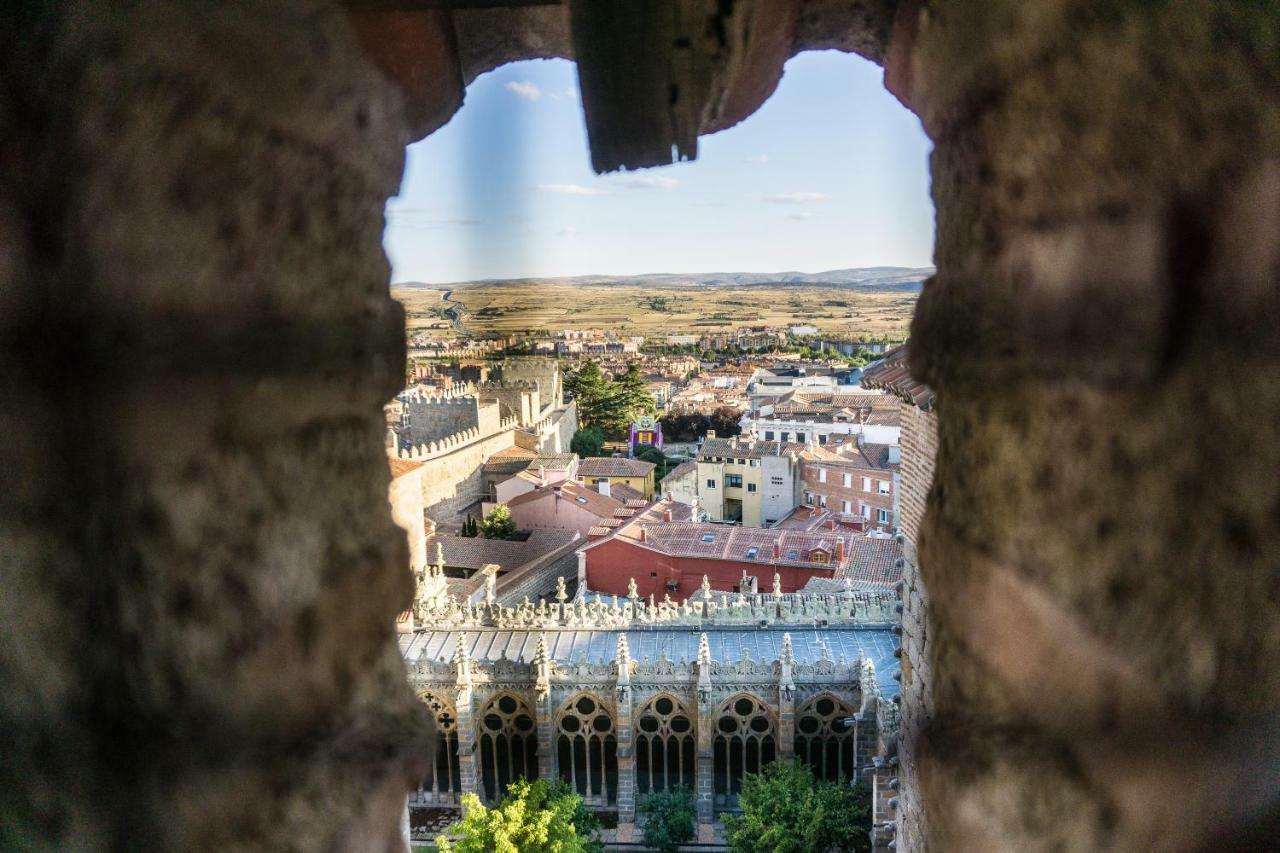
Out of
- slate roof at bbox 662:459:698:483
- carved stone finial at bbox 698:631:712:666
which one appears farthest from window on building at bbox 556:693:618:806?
slate roof at bbox 662:459:698:483

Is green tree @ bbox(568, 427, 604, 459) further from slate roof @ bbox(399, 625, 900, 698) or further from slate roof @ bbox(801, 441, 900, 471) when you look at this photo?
slate roof @ bbox(399, 625, 900, 698)

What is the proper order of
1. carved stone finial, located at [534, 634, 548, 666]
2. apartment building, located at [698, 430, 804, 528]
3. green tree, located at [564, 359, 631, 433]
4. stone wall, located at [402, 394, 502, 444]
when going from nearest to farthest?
carved stone finial, located at [534, 634, 548, 666] → apartment building, located at [698, 430, 804, 528] → stone wall, located at [402, 394, 502, 444] → green tree, located at [564, 359, 631, 433]

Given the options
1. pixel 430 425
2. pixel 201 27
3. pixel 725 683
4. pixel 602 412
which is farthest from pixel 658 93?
pixel 602 412

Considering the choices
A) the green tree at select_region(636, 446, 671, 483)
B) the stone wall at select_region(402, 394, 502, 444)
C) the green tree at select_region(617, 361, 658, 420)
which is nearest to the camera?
the stone wall at select_region(402, 394, 502, 444)

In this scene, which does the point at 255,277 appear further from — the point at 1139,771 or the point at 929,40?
the point at 1139,771

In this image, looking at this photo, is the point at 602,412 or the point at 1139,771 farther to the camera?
the point at 602,412

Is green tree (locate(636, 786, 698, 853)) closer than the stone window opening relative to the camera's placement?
Yes

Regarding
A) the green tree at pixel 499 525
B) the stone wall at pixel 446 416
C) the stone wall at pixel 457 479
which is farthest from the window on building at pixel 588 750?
the stone wall at pixel 446 416
